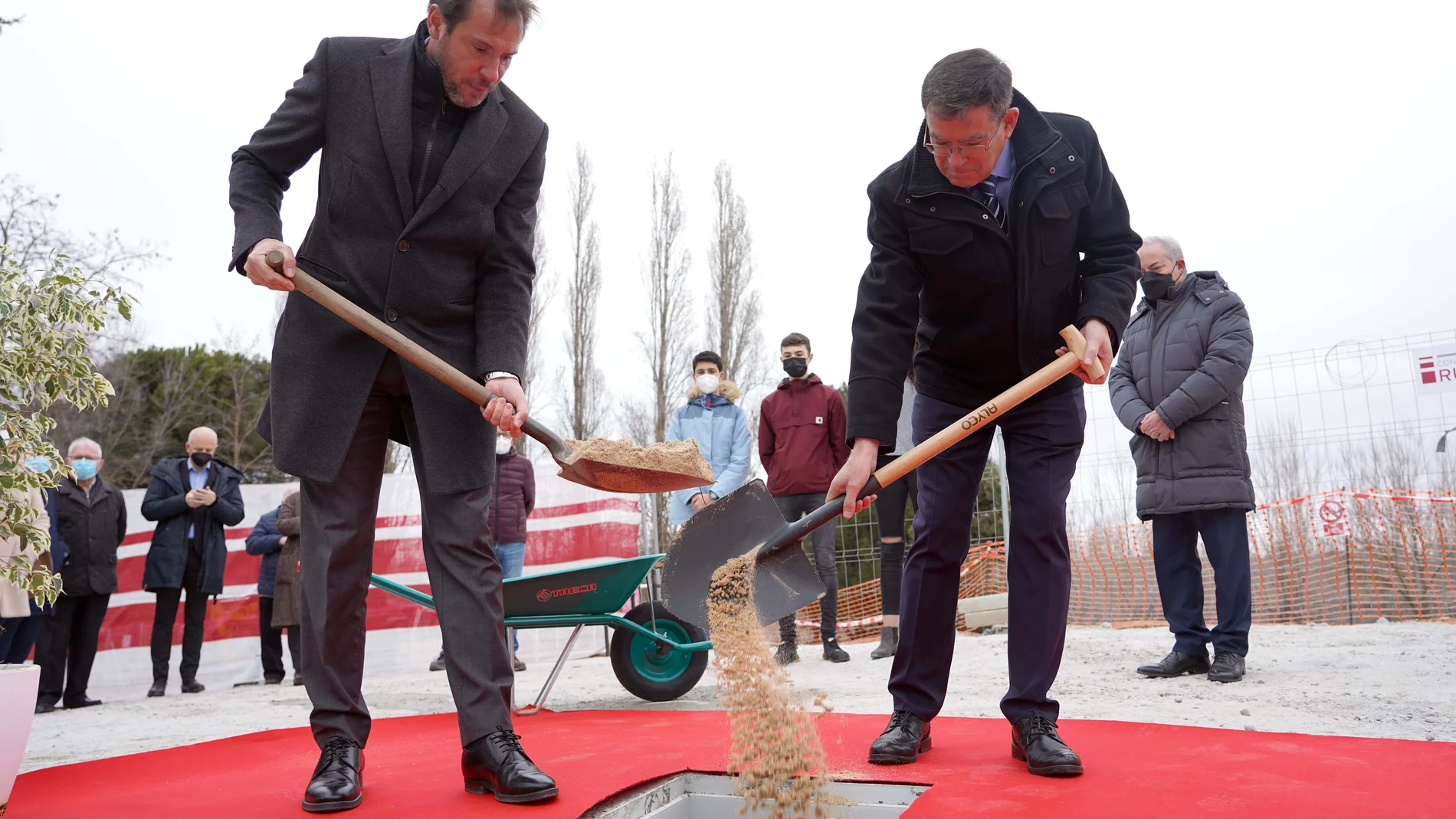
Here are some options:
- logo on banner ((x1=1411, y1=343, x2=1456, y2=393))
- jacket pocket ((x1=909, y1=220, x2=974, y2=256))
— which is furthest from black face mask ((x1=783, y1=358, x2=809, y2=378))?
logo on banner ((x1=1411, y1=343, x2=1456, y2=393))

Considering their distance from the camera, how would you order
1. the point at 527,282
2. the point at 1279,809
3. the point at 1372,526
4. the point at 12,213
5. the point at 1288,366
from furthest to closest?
the point at 12,213 < the point at 1288,366 < the point at 1372,526 < the point at 527,282 < the point at 1279,809

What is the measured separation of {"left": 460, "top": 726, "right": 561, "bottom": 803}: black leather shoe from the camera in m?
2.06

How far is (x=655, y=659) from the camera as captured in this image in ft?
14.9

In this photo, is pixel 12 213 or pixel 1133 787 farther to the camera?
pixel 12 213

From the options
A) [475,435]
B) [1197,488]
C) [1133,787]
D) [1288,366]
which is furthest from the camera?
[1288,366]

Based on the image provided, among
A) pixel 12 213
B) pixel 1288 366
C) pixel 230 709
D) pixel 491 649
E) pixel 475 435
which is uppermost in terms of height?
pixel 12 213

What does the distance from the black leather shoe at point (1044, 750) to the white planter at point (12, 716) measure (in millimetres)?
2263

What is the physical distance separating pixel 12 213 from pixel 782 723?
13.0m

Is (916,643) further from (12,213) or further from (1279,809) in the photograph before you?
(12,213)

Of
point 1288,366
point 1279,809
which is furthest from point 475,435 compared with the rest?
point 1288,366

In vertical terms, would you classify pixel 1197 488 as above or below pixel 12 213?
below

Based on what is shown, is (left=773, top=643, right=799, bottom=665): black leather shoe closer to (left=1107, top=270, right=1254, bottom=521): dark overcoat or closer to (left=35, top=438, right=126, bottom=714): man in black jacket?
(left=1107, top=270, right=1254, bottom=521): dark overcoat

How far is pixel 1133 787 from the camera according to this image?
6.91 ft

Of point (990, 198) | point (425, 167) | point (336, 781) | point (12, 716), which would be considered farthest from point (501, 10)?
point (12, 716)
